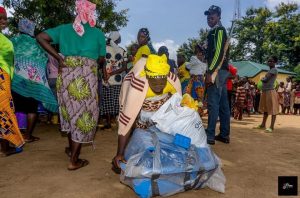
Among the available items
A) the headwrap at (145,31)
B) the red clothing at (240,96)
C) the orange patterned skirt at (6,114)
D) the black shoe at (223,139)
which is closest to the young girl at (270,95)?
the black shoe at (223,139)

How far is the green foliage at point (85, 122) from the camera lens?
3.54m

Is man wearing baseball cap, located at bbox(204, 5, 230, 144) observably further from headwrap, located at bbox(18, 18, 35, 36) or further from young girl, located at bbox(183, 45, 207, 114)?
headwrap, located at bbox(18, 18, 35, 36)

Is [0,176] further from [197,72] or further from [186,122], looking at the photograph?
[197,72]

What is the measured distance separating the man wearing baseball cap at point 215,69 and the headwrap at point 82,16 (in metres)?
2.15

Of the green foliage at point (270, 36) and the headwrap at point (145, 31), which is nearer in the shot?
the headwrap at point (145, 31)

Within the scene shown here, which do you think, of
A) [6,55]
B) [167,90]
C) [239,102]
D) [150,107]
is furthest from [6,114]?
[239,102]

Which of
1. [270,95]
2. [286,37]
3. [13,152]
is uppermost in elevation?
[286,37]

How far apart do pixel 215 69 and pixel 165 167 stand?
2.66 m

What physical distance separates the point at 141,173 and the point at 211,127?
266cm

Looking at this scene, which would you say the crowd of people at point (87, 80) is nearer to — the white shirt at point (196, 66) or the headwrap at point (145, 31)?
the headwrap at point (145, 31)

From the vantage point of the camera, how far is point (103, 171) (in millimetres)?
3607

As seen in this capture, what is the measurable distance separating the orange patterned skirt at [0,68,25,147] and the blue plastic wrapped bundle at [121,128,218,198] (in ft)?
6.36

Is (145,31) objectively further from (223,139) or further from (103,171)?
(103,171)

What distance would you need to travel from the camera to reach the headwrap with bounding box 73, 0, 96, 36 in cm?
354
